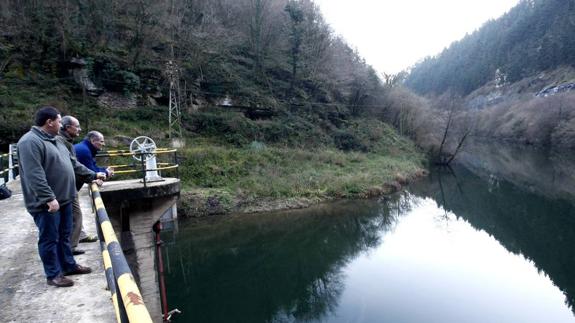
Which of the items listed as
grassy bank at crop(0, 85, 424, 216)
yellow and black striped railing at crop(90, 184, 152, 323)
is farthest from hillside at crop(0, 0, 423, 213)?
yellow and black striped railing at crop(90, 184, 152, 323)

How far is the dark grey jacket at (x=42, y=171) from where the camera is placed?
301 cm

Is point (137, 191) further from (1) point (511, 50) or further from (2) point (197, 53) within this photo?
(1) point (511, 50)

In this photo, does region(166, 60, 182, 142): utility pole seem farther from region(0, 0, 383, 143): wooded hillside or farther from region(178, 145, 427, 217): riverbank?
region(178, 145, 427, 217): riverbank

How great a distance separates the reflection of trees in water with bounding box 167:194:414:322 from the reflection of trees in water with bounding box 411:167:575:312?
5567 mm

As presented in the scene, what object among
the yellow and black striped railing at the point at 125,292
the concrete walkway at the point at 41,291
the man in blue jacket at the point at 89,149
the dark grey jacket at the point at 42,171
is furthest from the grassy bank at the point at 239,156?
the yellow and black striped railing at the point at 125,292

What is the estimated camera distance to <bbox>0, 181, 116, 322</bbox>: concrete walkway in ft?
9.71

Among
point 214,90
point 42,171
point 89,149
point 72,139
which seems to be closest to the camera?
point 42,171

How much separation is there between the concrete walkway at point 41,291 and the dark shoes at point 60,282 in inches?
1.9

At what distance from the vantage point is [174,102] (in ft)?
72.3

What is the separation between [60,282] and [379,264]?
11673mm

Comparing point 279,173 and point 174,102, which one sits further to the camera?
point 174,102

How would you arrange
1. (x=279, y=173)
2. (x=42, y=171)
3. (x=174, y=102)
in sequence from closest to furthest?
(x=42, y=171)
(x=279, y=173)
(x=174, y=102)

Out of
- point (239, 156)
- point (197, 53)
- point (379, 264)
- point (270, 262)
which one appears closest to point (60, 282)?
point (270, 262)

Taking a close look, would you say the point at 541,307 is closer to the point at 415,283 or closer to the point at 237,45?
the point at 415,283
